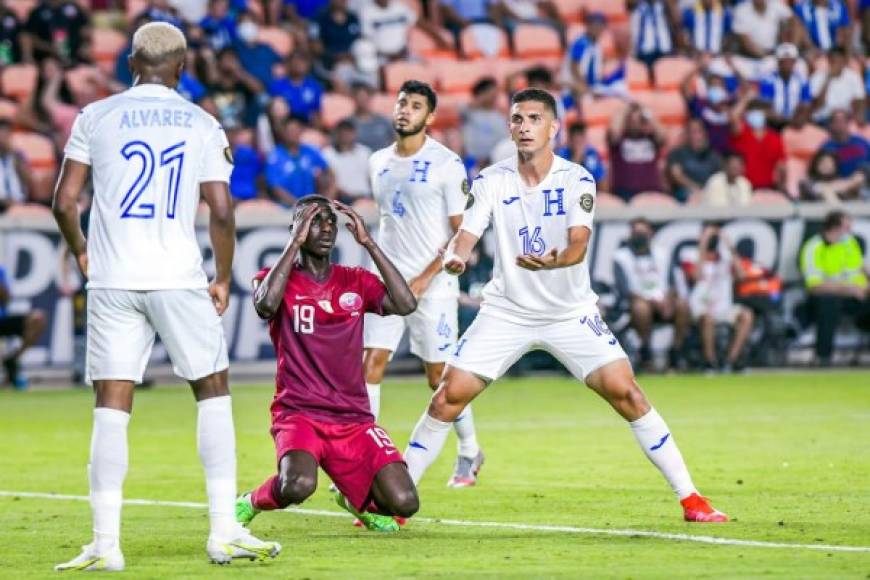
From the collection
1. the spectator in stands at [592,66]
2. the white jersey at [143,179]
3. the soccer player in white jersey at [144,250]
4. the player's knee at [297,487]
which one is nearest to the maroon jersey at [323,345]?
the player's knee at [297,487]

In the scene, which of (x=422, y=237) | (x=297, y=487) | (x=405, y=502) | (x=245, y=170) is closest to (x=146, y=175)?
(x=297, y=487)

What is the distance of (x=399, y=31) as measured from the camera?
1052 inches

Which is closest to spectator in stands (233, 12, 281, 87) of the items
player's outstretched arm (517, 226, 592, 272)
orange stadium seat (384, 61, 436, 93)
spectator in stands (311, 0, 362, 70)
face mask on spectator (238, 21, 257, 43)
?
face mask on spectator (238, 21, 257, 43)

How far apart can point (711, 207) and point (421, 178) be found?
11.3 m

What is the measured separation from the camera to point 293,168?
23.1 metres

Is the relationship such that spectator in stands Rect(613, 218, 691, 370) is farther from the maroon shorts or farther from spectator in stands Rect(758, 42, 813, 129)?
the maroon shorts

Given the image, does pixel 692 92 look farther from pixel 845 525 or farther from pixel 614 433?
pixel 845 525

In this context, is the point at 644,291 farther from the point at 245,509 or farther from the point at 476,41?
the point at 245,509

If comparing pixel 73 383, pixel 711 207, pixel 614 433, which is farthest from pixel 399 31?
pixel 614 433

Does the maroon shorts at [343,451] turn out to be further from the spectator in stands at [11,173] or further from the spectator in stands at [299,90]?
the spectator in stands at [299,90]

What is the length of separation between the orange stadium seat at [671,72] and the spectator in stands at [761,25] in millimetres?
1323

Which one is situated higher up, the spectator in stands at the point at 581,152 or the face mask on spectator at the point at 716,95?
the face mask on spectator at the point at 716,95

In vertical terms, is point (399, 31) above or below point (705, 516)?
above

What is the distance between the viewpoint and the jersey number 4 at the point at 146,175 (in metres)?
8.13
